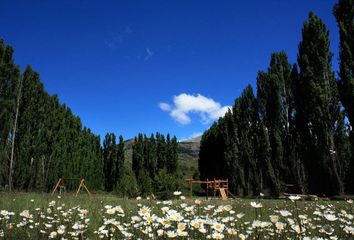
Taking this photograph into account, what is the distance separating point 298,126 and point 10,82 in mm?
21601

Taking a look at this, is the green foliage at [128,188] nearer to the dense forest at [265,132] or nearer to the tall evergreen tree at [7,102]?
the dense forest at [265,132]

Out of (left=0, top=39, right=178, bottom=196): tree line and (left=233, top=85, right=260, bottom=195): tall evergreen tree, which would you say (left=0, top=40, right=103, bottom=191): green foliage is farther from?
(left=233, top=85, right=260, bottom=195): tall evergreen tree

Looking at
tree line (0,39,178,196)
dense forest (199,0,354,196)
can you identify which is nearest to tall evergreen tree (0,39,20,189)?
tree line (0,39,178,196)

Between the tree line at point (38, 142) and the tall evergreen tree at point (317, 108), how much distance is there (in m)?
10.1

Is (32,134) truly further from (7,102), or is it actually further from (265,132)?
(265,132)

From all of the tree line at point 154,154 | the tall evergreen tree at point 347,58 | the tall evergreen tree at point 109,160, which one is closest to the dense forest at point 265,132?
the tall evergreen tree at point 347,58

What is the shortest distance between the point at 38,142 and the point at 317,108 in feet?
70.1

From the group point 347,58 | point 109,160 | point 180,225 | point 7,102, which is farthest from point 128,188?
point 109,160

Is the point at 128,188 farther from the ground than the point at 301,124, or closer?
closer

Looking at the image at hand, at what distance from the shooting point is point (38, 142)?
27172 millimetres

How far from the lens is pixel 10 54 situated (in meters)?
24.8

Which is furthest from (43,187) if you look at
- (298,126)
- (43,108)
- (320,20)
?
(320,20)

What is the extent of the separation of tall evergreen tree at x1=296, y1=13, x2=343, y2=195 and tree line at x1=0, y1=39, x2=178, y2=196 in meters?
10.1

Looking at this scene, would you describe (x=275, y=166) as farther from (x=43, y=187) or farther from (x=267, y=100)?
(x=43, y=187)
